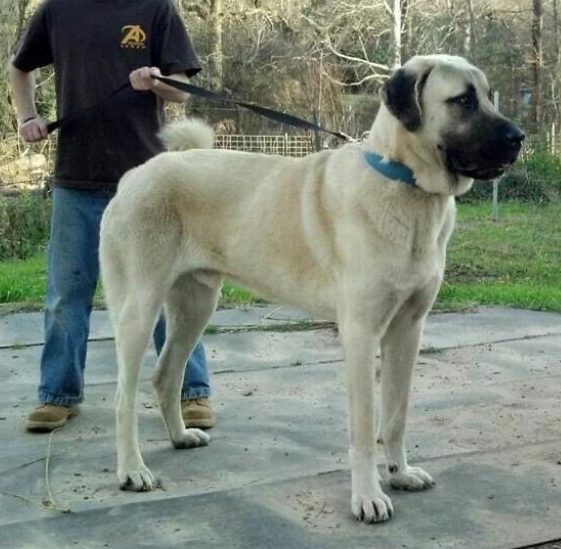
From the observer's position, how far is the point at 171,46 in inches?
173

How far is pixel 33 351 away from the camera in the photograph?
5707mm

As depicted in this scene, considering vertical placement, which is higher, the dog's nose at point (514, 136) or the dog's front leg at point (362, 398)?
the dog's nose at point (514, 136)

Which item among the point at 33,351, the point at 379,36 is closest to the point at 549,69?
the point at 379,36

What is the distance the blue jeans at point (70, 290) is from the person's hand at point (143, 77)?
1.79 feet

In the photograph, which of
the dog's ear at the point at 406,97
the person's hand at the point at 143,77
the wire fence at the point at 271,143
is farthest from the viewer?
the wire fence at the point at 271,143

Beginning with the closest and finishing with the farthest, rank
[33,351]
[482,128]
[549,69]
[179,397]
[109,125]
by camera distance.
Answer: [482,128], [179,397], [109,125], [33,351], [549,69]

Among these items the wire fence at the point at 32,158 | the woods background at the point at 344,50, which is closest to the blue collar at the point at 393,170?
the wire fence at the point at 32,158

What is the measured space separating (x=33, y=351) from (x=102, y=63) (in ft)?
6.84

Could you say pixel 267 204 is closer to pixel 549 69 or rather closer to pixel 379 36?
pixel 549 69

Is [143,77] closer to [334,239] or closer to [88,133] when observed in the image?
[88,133]

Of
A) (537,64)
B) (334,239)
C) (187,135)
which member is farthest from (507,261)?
(537,64)

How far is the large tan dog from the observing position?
3.23m

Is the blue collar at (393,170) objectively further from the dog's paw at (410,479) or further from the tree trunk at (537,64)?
the tree trunk at (537,64)

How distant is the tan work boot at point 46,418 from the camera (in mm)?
4250
